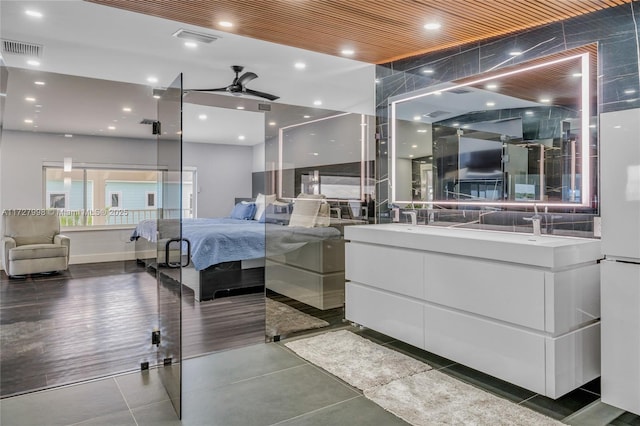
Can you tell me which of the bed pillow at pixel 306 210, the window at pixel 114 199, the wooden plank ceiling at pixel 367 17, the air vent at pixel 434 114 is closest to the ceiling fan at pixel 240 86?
the wooden plank ceiling at pixel 367 17

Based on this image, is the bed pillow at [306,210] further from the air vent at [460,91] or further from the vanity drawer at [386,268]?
the air vent at [460,91]

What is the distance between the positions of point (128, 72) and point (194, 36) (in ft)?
4.36

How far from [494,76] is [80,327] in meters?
4.02

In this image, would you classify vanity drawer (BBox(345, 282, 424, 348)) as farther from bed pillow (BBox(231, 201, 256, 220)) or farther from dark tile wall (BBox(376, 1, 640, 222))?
bed pillow (BBox(231, 201, 256, 220))

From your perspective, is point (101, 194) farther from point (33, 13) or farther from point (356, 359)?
point (356, 359)

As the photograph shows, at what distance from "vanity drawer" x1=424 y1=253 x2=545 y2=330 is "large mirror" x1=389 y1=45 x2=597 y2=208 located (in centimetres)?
74

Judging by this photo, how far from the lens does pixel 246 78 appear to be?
4223 millimetres

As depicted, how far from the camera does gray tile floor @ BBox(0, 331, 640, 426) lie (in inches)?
86.5

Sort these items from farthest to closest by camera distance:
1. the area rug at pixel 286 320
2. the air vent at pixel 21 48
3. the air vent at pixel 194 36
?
the area rug at pixel 286 320, the air vent at pixel 21 48, the air vent at pixel 194 36

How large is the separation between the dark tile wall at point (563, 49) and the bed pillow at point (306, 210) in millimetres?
1229

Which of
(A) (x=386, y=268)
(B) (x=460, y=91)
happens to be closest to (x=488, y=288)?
(A) (x=386, y=268)

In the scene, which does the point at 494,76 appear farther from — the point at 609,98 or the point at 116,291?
the point at 116,291

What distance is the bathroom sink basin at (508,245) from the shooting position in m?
2.22

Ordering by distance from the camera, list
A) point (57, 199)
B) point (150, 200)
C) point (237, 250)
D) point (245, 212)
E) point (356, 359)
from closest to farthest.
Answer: point (356, 359), point (57, 199), point (237, 250), point (150, 200), point (245, 212)
